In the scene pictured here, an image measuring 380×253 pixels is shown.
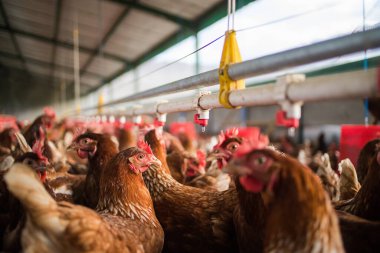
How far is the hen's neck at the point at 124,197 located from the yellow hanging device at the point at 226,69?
0.80m

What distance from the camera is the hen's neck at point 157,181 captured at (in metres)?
2.43

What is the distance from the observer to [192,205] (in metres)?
2.34

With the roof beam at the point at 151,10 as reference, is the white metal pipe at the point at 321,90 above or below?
below

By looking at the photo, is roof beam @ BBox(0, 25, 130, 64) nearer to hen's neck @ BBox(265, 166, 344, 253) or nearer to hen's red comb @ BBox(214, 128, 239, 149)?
hen's red comb @ BBox(214, 128, 239, 149)

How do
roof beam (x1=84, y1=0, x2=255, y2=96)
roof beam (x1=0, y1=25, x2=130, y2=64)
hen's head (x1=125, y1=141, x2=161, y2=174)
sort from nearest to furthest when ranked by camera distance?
hen's head (x1=125, y1=141, x2=161, y2=174) → roof beam (x1=84, y1=0, x2=255, y2=96) → roof beam (x1=0, y1=25, x2=130, y2=64)

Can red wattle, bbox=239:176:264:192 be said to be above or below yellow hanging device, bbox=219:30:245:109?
below

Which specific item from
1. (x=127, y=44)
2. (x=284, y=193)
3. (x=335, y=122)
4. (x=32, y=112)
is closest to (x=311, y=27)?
(x=284, y=193)

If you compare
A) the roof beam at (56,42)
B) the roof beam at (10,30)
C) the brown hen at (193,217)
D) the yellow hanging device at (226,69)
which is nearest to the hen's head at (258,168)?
the yellow hanging device at (226,69)

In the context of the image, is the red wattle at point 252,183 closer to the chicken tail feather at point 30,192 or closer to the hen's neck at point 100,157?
the chicken tail feather at point 30,192

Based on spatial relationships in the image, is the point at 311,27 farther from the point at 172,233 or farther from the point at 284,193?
Result: the point at 172,233

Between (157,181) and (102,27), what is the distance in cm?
516

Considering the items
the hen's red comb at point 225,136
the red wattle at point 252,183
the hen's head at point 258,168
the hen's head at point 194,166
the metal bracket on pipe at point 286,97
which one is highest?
the metal bracket on pipe at point 286,97

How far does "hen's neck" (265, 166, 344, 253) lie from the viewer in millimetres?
1107

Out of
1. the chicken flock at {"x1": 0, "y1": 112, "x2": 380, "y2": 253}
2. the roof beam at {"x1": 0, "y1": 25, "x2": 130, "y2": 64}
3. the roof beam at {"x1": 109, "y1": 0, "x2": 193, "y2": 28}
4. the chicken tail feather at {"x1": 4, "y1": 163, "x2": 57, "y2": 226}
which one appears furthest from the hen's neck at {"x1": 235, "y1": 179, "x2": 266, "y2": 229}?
the roof beam at {"x1": 0, "y1": 25, "x2": 130, "y2": 64}
